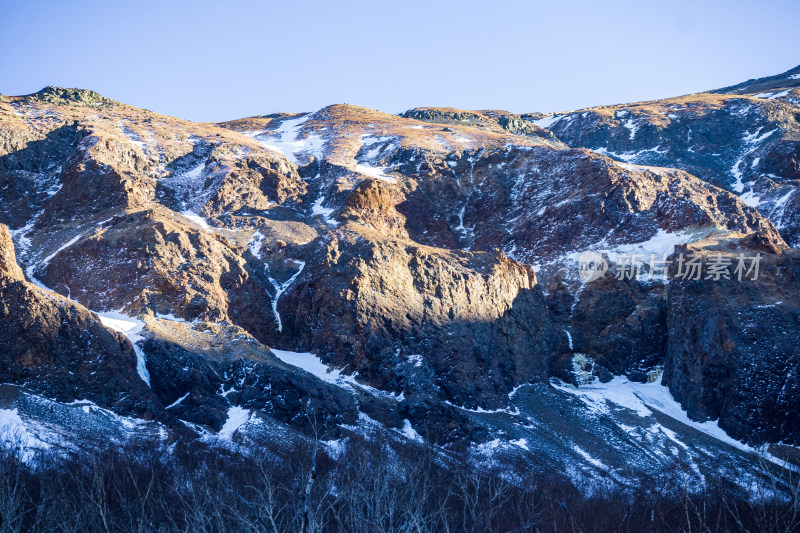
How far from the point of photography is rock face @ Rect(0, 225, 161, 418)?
47781mm

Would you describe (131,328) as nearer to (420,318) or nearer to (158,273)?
(158,273)

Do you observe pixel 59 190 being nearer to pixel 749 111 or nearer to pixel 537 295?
pixel 537 295

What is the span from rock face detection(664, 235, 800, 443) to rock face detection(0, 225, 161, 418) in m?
54.6

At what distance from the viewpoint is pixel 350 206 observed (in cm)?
9694

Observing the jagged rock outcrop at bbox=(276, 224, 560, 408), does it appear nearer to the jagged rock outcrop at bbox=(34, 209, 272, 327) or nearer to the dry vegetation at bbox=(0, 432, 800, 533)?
the jagged rock outcrop at bbox=(34, 209, 272, 327)

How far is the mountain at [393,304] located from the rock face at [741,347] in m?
0.24

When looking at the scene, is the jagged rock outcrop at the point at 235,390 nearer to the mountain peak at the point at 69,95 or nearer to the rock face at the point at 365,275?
the rock face at the point at 365,275

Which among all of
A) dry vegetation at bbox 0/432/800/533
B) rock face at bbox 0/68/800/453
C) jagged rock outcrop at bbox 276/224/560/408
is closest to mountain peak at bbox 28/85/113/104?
rock face at bbox 0/68/800/453

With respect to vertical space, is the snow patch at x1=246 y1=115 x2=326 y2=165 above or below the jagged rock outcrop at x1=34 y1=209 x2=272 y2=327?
above

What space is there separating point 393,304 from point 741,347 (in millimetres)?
36279

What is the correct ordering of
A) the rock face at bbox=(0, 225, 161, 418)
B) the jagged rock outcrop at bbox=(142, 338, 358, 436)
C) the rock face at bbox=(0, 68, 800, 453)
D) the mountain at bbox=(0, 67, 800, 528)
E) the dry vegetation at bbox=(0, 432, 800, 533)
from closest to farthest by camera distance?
the dry vegetation at bbox=(0, 432, 800, 533)
the rock face at bbox=(0, 225, 161, 418)
the mountain at bbox=(0, 67, 800, 528)
the jagged rock outcrop at bbox=(142, 338, 358, 436)
the rock face at bbox=(0, 68, 800, 453)

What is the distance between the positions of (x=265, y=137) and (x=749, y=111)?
115909mm

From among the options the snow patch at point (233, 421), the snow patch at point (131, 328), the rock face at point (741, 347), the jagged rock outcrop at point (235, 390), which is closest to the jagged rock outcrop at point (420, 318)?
the jagged rock outcrop at point (235, 390)

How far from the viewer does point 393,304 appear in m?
72.1
